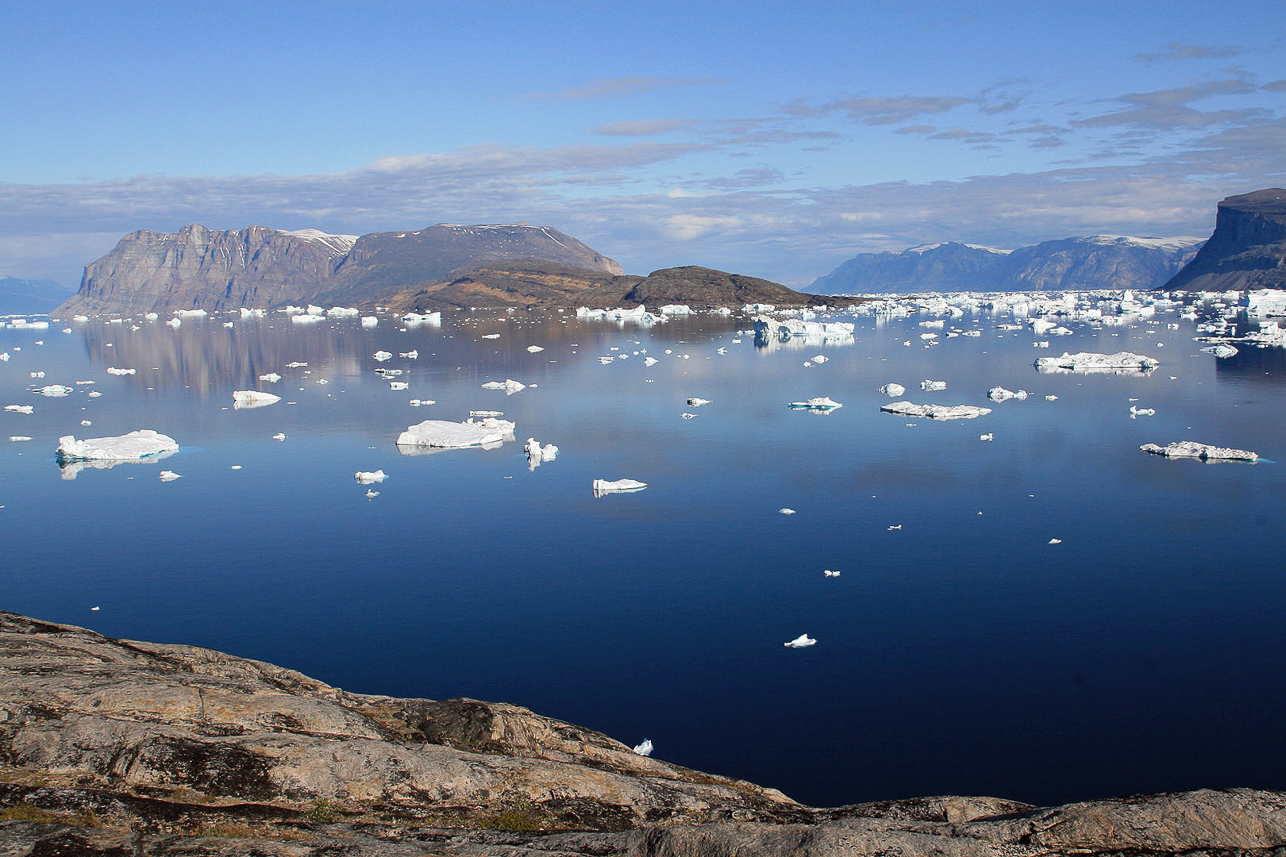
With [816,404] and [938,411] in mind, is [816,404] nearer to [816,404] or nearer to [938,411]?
[816,404]

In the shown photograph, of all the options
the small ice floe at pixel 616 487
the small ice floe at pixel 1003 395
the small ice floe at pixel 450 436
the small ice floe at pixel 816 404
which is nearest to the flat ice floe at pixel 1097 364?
the small ice floe at pixel 1003 395

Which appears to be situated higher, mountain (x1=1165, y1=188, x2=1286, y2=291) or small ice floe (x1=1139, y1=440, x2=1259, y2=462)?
mountain (x1=1165, y1=188, x2=1286, y2=291)

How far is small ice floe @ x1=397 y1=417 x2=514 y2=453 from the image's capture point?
37219 mm

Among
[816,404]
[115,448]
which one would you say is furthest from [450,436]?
[816,404]

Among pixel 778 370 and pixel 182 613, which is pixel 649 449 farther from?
pixel 778 370

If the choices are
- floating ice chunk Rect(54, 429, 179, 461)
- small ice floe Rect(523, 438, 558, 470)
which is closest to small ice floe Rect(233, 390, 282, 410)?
floating ice chunk Rect(54, 429, 179, 461)

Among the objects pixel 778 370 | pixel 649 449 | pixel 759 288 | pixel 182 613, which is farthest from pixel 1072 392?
pixel 759 288

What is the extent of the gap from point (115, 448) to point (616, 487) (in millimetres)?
22008

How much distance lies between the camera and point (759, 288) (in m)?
175

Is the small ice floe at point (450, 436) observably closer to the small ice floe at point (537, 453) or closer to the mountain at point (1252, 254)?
the small ice floe at point (537, 453)

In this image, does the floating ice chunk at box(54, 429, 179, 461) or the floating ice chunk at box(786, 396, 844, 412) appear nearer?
the floating ice chunk at box(54, 429, 179, 461)

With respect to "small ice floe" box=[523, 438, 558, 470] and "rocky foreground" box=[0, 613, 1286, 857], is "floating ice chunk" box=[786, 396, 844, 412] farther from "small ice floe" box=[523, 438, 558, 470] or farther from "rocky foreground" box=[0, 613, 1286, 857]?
"rocky foreground" box=[0, 613, 1286, 857]

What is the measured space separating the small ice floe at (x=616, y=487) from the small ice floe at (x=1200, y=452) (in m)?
19.7

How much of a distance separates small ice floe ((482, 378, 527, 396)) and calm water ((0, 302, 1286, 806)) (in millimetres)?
7760
